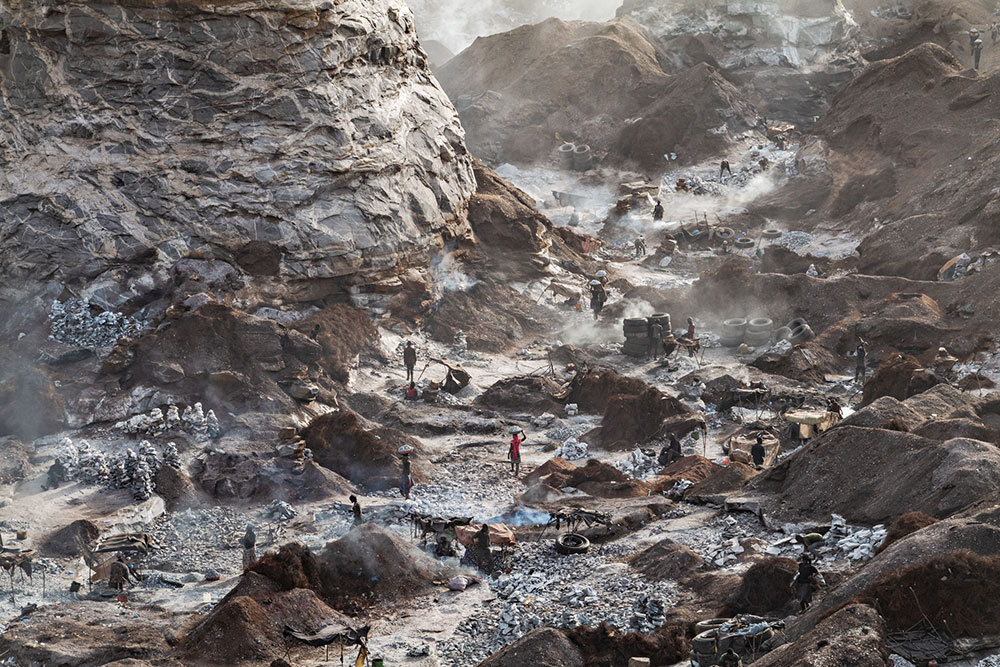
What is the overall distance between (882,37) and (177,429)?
1801 inches

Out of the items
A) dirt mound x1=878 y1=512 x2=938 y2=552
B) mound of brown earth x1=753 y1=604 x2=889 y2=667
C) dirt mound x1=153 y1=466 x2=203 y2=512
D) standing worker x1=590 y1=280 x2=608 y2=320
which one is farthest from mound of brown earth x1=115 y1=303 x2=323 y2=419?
mound of brown earth x1=753 y1=604 x2=889 y2=667

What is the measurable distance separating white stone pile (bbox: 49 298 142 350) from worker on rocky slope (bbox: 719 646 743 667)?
17.4 meters

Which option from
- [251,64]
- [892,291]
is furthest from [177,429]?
[892,291]

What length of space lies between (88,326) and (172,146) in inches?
185

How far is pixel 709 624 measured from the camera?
13.8 metres

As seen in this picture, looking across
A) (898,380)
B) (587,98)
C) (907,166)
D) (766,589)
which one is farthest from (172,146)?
(587,98)

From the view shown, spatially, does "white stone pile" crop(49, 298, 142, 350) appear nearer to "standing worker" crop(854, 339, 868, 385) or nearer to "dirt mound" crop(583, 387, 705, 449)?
"dirt mound" crop(583, 387, 705, 449)

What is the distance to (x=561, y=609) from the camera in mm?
16234

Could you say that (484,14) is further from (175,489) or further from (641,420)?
(175,489)

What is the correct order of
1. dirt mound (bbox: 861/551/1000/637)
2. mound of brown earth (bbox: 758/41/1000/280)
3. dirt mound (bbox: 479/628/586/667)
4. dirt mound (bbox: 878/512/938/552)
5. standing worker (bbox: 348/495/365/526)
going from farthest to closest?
1. mound of brown earth (bbox: 758/41/1000/280)
2. standing worker (bbox: 348/495/365/526)
3. dirt mound (bbox: 878/512/938/552)
4. dirt mound (bbox: 479/628/586/667)
5. dirt mound (bbox: 861/551/1000/637)

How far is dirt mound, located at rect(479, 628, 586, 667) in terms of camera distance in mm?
13875

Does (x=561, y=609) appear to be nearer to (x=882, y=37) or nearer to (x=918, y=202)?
(x=918, y=202)

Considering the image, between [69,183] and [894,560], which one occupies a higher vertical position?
[69,183]

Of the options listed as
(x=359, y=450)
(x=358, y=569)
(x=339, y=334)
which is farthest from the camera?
(x=339, y=334)
